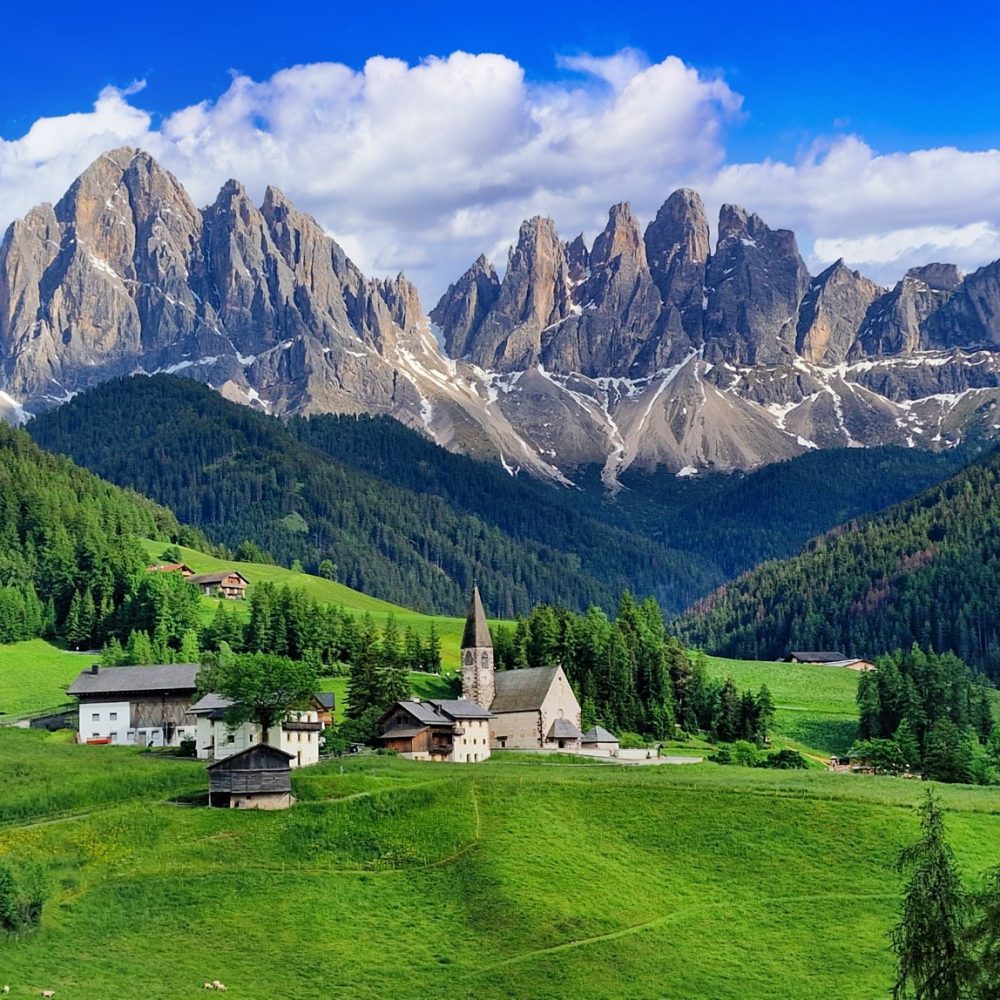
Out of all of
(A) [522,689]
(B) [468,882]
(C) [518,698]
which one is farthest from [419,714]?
(B) [468,882]

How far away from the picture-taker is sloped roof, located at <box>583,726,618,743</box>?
128 m

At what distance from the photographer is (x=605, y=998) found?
2601 inches

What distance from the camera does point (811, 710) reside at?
17238 centimetres

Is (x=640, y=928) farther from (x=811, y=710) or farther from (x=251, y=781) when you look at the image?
(x=811, y=710)

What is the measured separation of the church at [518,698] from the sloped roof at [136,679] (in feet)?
81.6

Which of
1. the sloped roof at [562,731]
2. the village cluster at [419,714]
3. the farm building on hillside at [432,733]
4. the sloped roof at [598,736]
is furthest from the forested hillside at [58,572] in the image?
the sloped roof at [598,736]

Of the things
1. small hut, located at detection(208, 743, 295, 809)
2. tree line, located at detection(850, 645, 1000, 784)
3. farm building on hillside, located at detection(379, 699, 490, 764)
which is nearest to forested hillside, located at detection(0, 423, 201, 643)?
farm building on hillside, located at detection(379, 699, 490, 764)

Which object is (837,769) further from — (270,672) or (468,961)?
(468,961)

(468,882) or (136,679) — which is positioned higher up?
(136,679)

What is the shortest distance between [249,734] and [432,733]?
639 inches

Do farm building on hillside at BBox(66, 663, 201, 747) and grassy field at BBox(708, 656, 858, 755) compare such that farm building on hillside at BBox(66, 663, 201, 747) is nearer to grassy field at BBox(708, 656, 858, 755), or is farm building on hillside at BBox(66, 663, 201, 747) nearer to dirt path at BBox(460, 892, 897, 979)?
dirt path at BBox(460, 892, 897, 979)

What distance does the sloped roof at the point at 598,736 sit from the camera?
12788 centimetres

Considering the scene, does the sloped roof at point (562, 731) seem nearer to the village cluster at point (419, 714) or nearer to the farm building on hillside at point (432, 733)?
the village cluster at point (419, 714)

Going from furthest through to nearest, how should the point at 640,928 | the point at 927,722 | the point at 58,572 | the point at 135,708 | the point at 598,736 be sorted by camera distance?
the point at 58,572, the point at 927,722, the point at 598,736, the point at 135,708, the point at 640,928
